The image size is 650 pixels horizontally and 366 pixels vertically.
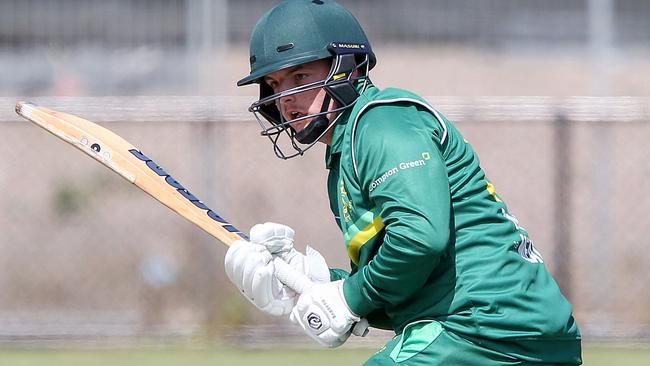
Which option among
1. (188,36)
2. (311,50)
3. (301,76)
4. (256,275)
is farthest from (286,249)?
(188,36)

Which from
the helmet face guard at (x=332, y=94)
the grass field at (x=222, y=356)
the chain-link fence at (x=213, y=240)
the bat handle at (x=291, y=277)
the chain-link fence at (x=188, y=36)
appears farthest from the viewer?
the chain-link fence at (x=188, y=36)

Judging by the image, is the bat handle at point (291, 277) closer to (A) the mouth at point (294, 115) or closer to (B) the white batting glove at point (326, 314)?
(B) the white batting glove at point (326, 314)

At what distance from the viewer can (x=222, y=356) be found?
27.6 ft

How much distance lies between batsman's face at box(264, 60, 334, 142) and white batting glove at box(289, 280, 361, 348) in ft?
1.78

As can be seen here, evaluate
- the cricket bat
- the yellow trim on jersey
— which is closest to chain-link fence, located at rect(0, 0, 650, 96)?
the cricket bat

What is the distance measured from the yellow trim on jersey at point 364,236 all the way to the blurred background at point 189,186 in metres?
4.75

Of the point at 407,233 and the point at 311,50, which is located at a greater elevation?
the point at 311,50

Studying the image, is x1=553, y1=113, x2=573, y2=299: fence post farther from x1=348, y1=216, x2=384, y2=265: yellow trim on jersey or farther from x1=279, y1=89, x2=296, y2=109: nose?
x1=348, y1=216, x2=384, y2=265: yellow trim on jersey

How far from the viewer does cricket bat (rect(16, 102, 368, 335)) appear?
4531 millimetres

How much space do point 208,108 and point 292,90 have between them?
17.3 ft

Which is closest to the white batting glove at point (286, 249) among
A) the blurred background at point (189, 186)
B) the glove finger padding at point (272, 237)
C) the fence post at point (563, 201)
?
the glove finger padding at point (272, 237)

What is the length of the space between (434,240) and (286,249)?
934 millimetres

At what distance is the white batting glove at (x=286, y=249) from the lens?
4.14 m

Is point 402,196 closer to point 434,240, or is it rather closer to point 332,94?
point 434,240
